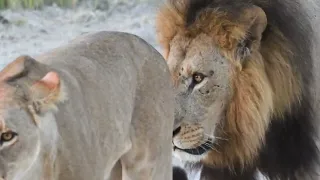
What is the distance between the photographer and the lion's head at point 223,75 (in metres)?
2.82

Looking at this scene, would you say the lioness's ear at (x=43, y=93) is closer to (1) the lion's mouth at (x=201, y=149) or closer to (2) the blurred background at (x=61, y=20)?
(1) the lion's mouth at (x=201, y=149)

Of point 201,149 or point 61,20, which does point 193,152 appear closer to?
point 201,149

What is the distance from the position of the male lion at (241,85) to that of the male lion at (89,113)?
15.5 inches

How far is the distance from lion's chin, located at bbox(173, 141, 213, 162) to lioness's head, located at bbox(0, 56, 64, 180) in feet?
3.33

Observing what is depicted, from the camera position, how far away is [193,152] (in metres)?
2.85

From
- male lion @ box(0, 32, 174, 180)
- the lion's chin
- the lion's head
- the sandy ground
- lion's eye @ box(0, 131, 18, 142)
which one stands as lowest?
the sandy ground

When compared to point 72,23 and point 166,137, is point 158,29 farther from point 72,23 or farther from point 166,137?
point 72,23

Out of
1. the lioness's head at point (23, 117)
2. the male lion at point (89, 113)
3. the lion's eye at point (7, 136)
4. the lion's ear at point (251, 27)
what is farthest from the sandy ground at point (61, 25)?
the lion's eye at point (7, 136)

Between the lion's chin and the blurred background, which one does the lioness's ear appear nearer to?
the lion's chin

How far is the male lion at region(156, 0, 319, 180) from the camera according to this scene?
2824 mm

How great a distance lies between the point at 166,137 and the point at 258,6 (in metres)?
0.72

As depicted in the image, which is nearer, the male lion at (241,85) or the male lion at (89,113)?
the male lion at (89,113)

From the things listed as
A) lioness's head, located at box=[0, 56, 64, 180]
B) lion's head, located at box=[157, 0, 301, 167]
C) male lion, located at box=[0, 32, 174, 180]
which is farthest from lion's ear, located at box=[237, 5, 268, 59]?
lioness's head, located at box=[0, 56, 64, 180]

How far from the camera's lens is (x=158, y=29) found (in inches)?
119
